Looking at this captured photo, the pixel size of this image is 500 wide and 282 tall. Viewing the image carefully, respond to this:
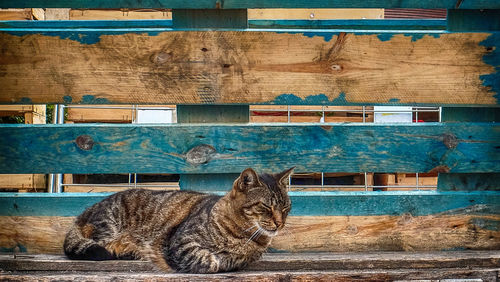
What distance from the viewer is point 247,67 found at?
2445 millimetres

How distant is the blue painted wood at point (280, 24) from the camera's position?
9.46 ft

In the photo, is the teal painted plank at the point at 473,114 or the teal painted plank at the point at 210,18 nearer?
the teal painted plank at the point at 210,18

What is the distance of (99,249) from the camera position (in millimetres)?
2266

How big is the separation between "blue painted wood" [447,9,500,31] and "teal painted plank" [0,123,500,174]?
50 centimetres

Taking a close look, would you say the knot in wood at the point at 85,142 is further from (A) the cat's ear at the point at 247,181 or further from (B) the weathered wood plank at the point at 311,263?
(A) the cat's ear at the point at 247,181

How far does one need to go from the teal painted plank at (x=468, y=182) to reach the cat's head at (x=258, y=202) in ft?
3.01

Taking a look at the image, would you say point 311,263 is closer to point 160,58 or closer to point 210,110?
point 210,110

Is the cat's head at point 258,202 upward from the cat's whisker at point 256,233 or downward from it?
upward

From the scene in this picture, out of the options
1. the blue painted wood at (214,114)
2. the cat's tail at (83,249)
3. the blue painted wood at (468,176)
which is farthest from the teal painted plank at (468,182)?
the cat's tail at (83,249)

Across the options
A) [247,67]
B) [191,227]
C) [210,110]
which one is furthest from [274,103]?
[191,227]

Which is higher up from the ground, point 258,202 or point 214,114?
point 214,114

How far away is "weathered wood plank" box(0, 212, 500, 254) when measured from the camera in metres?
2.53

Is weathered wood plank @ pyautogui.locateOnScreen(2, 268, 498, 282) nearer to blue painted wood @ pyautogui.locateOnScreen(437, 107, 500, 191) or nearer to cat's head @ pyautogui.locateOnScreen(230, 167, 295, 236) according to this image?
cat's head @ pyautogui.locateOnScreen(230, 167, 295, 236)

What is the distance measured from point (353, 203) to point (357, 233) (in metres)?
0.16
